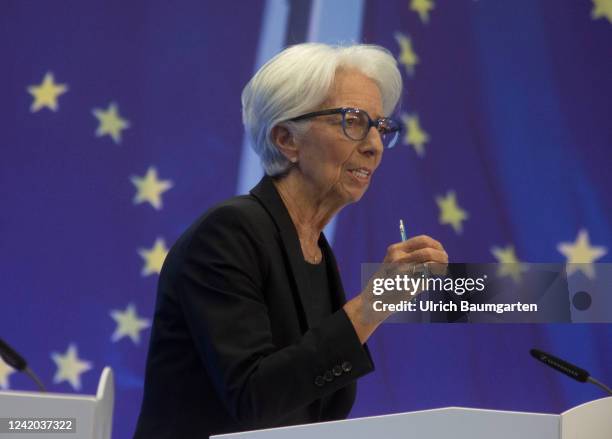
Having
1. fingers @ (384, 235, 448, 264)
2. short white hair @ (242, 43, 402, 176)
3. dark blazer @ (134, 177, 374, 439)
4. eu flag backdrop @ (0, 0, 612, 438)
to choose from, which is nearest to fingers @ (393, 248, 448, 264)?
fingers @ (384, 235, 448, 264)

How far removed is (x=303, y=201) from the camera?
1635 millimetres

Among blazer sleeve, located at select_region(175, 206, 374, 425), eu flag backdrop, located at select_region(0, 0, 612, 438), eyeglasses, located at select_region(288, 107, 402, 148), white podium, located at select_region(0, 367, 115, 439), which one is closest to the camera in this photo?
white podium, located at select_region(0, 367, 115, 439)

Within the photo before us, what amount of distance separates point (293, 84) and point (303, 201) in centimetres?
21

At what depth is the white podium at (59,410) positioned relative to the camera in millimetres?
890

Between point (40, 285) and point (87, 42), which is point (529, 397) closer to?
point (40, 285)

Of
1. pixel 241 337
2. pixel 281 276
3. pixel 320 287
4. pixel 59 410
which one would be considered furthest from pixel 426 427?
pixel 320 287

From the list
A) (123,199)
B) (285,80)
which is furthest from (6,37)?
(285,80)

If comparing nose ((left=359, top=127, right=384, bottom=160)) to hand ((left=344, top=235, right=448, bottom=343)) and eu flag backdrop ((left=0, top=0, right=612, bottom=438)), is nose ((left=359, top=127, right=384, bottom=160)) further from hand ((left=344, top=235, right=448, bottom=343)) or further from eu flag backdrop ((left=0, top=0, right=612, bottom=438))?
eu flag backdrop ((left=0, top=0, right=612, bottom=438))

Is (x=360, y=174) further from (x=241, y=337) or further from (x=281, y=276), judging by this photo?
(x=241, y=337)

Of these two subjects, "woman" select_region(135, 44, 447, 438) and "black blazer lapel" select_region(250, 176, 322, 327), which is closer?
"woman" select_region(135, 44, 447, 438)

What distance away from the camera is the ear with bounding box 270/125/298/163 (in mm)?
1638

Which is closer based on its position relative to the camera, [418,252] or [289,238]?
[418,252]

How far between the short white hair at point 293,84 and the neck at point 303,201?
0.03 metres

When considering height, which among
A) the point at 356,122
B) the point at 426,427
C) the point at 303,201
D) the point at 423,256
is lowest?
the point at 426,427
